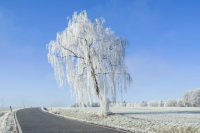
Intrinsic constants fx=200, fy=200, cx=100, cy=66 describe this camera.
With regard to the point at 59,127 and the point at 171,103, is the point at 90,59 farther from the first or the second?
the point at 171,103

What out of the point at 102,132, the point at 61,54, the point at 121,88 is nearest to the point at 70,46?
the point at 61,54

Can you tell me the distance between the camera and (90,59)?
19219 mm

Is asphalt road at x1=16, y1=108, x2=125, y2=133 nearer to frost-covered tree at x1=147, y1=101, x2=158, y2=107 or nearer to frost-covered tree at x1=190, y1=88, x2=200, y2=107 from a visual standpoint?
frost-covered tree at x1=190, y1=88, x2=200, y2=107

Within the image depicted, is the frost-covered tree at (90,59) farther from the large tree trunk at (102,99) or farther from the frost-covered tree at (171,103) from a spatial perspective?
the frost-covered tree at (171,103)

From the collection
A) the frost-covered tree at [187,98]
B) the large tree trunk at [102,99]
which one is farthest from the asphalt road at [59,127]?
the frost-covered tree at [187,98]

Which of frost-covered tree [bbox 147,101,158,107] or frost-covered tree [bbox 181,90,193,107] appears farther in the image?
frost-covered tree [bbox 147,101,158,107]

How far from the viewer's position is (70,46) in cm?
2044

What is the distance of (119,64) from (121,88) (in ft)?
7.83

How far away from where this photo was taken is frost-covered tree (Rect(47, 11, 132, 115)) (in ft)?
62.4

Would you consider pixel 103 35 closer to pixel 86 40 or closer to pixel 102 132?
pixel 86 40

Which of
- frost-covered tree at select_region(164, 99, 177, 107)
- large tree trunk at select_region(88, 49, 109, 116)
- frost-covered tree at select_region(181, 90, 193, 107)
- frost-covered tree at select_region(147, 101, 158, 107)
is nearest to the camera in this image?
large tree trunk at select_region(88, 49, 109, 116)

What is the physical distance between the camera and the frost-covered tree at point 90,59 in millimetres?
19031

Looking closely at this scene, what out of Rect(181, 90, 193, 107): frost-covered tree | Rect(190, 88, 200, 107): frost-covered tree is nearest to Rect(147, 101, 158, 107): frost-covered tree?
Rect(181, 90, 193, 107): frost-covered tree

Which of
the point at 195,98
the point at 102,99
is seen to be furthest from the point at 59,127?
the point at 195,98
